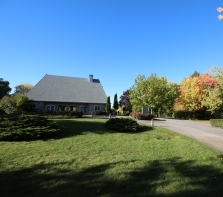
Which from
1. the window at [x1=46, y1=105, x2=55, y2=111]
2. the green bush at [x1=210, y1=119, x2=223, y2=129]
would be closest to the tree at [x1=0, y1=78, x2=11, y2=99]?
the window at [x1=46, y1=105, x2=55, y2=111]

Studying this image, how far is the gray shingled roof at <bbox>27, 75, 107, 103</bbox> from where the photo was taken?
112ft

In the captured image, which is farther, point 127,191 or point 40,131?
point 40,131

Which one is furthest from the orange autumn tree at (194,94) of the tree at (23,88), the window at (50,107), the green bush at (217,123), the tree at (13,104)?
the tree at (23,88)

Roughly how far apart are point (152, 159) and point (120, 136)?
3375 mm

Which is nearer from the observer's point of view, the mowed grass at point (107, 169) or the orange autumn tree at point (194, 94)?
the mowed grass at point (107, 169)

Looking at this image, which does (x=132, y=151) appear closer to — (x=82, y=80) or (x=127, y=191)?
(x=127, y=191)

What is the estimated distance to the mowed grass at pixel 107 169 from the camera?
4.06m

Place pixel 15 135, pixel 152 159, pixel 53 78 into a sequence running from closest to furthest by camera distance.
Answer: pixel 152 159 → pixel 15 135 → pixel 53 78

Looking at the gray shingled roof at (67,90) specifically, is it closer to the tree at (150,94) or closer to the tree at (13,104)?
the tree at (13,104)

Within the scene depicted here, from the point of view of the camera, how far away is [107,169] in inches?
205

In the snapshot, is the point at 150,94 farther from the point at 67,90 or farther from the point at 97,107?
the point at 67,90

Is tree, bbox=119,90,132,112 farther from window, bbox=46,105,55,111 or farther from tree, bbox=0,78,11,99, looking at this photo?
tree, bbox=0,78,11,99

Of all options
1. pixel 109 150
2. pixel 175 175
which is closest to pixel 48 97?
pixel 109 150

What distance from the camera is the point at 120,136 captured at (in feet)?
30.8
